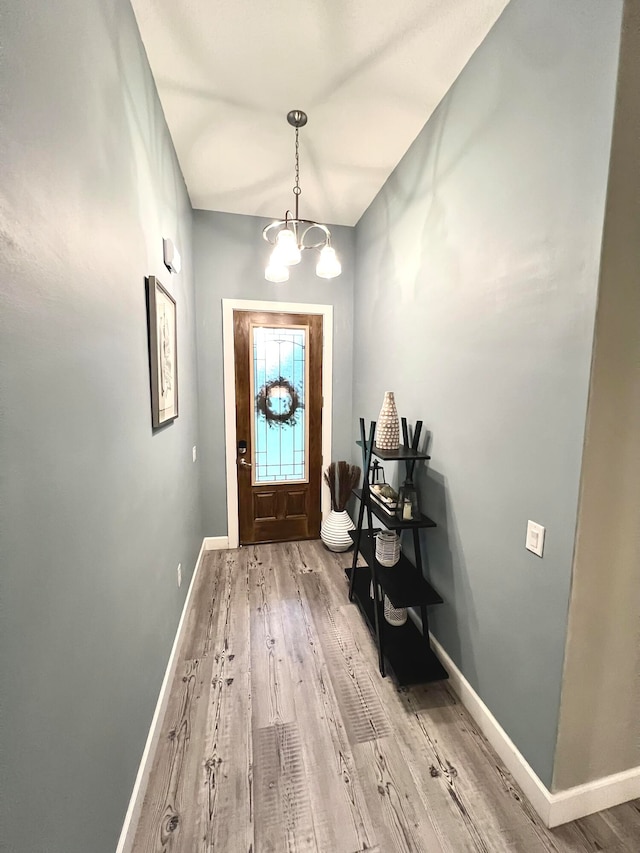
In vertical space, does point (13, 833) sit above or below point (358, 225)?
below

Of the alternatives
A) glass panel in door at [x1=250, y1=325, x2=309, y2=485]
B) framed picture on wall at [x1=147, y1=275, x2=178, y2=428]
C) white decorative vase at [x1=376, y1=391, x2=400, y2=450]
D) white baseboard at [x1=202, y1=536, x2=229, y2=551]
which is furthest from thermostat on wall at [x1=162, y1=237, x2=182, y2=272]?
white baseboard at [x1=202, y1=536, x2=229, y2=551]

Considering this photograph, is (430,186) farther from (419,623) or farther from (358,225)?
(419,623)

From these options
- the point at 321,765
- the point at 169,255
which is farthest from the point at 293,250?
the point at 321,765

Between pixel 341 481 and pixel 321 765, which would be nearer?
pixel 321 765

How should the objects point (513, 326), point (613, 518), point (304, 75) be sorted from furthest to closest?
point (304, 75), point (513, 326), point (613, 518)

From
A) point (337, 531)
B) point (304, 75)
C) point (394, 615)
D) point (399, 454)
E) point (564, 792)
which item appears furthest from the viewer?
point (337, 531)

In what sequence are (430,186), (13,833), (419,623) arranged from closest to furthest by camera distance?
(13,833)
(430,186)
(419,623)

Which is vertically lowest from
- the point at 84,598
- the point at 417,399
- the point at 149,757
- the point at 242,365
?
the point at 149,757

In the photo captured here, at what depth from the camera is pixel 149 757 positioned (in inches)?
53.3

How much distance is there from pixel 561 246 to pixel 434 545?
1.47m

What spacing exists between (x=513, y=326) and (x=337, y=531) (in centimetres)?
231

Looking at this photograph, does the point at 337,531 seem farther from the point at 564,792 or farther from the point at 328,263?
the point at 328,263

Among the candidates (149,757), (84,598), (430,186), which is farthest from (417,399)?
(149,757)

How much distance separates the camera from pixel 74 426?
857 millimetres
